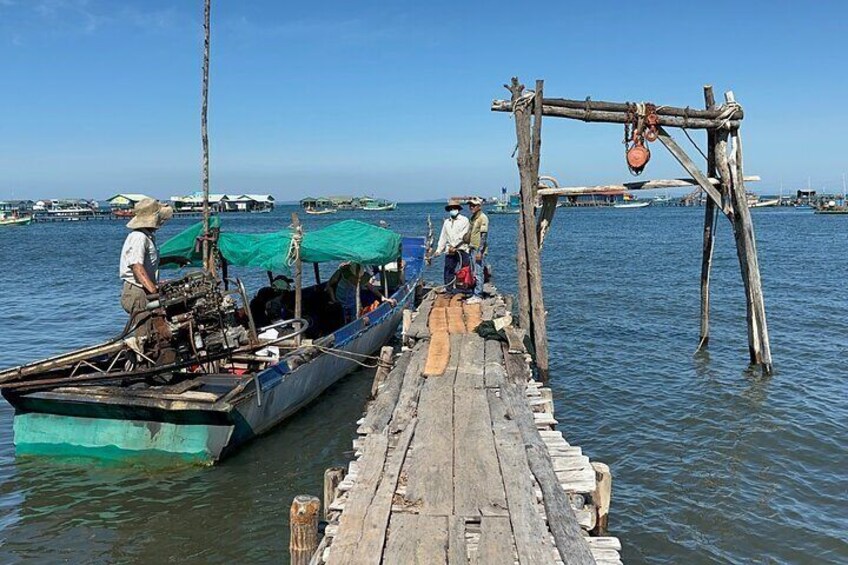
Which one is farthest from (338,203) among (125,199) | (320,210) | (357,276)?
(357,276)

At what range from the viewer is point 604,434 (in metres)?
10.3

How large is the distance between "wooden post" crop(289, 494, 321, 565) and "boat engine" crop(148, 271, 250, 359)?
4811mm

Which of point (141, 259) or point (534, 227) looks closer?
point (141, 259)

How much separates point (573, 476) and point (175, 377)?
6032 mm

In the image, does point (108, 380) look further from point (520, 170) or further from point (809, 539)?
point (809, 539)

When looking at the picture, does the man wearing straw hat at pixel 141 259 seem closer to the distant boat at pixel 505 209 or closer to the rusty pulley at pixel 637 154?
the rusty pulley at pixel 637 154

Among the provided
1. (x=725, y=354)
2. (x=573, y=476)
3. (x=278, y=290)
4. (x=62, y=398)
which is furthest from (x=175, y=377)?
(x=725, y=354)

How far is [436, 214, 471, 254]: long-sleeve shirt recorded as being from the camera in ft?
45.5

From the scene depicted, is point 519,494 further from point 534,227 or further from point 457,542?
point 534,227

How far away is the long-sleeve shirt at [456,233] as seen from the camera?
1386 cm

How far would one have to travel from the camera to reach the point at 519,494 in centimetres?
523

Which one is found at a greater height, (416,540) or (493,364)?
(493,364)

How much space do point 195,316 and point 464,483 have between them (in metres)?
5.51

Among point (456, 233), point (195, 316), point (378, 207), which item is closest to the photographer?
point (195, 316)
